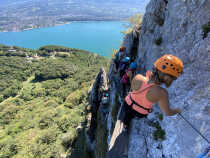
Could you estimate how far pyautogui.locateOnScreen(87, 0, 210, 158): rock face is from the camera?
3.23m

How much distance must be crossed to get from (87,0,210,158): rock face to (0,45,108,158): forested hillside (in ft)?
55.6

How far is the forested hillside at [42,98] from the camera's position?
1314 inches

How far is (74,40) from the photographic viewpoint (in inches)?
6309

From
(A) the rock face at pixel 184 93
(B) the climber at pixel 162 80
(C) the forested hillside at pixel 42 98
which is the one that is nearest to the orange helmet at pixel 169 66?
(B) the climber at pixel 162 80

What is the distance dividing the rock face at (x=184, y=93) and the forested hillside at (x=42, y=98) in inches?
667

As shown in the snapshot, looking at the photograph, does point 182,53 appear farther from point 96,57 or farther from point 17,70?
point 17,70

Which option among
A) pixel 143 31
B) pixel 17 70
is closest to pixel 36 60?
pixel 17 70

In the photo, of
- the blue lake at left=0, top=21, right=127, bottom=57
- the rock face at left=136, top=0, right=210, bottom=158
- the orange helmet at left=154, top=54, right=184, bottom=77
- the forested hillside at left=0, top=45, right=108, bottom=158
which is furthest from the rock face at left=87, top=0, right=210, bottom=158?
the blue lake at left=0, top=21, right=127, bottom=57

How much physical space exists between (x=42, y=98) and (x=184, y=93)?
94.0 meters

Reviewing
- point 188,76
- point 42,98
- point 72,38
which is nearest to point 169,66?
point 188,76

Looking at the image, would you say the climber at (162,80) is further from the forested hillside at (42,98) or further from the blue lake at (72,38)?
the blue lake at (72,38)

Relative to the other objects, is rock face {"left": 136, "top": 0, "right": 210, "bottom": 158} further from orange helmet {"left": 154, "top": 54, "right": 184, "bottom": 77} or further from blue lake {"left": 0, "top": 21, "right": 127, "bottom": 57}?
blue lake {"left": 0, "top": 21, "right": 127, "bottom": 57}

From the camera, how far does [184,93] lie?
382 centimetres

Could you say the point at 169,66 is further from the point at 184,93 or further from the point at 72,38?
the point at 72,38
